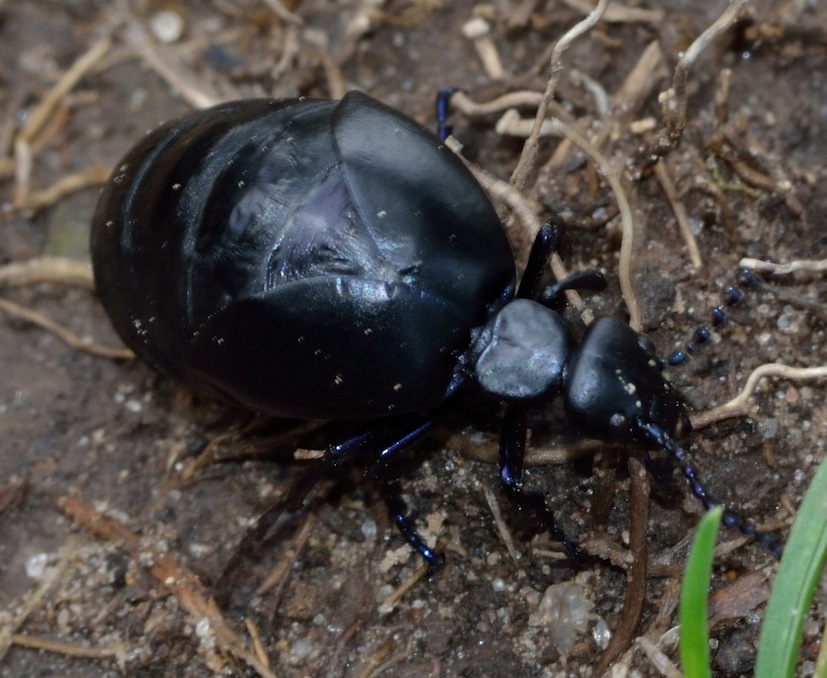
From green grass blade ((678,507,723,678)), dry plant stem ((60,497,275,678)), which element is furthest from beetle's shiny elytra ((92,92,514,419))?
green grass blade ((678,507,723,678))

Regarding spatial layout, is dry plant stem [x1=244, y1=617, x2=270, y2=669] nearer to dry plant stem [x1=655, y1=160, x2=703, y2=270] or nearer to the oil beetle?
the oil beetle

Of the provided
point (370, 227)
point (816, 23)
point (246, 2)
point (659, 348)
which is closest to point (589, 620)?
point (659, 348)

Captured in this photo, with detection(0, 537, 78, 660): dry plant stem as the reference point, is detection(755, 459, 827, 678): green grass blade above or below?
above

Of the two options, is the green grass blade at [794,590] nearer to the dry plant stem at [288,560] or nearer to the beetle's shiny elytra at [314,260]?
the beetle's shiny elytra at [314,260]

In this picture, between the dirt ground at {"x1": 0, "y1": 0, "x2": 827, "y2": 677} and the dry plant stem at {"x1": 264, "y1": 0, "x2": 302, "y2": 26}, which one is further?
the dry plant stem at {"x1": 264, "y1": 0, "x2": 302, "y2": 26}

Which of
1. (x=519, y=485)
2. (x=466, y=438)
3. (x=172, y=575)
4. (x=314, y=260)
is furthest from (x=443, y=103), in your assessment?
(x=172, y=575)

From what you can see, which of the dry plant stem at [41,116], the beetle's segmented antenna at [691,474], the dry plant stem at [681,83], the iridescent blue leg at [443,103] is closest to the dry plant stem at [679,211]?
the dry plant stem at [681,83]

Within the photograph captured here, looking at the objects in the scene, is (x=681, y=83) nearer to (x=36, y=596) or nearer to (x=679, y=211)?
(x=679, y=211)

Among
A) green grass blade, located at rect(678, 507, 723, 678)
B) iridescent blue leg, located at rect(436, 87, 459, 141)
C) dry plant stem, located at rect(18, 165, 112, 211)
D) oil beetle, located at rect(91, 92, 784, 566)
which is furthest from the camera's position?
dry plant stem, located at rect(18, 165, 112, 211)
